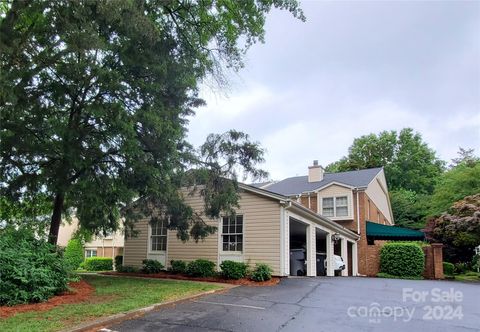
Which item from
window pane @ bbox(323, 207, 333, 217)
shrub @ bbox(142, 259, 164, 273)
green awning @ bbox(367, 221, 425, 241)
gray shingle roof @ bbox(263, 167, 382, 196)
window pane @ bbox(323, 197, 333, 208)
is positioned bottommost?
shrub @ bbox(142, 259, 164, 273)

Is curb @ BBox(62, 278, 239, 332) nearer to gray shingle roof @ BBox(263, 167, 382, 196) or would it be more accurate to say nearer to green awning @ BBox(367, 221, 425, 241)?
green awning @ BBox(367, 221, 425, 241)

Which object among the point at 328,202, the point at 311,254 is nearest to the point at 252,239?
the point at 311,254

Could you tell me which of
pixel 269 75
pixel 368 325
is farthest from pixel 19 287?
pixel 269 75

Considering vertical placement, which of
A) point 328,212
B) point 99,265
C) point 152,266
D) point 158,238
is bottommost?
point 99,265

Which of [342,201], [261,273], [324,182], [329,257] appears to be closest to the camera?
[261,273]

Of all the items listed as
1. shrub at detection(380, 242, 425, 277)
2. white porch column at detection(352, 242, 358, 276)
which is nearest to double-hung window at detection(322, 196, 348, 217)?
white porch column at detection(352, 242, 358, 276)

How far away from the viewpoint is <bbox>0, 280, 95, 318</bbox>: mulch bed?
7027 mm

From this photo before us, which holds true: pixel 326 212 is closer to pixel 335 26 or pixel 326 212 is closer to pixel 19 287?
pixel 335 26

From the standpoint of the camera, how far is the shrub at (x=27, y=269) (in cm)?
766

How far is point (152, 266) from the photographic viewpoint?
53.9 ft

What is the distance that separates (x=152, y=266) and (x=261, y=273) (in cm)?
554

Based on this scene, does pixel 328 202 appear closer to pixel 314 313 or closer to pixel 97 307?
pixel 314 313

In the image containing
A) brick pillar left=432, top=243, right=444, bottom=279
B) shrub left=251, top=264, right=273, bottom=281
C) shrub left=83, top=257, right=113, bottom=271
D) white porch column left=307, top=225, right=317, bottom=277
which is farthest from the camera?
shrub left=83, top=257, right=113, bottom=271

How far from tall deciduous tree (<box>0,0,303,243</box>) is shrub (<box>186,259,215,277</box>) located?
9.46 ft
